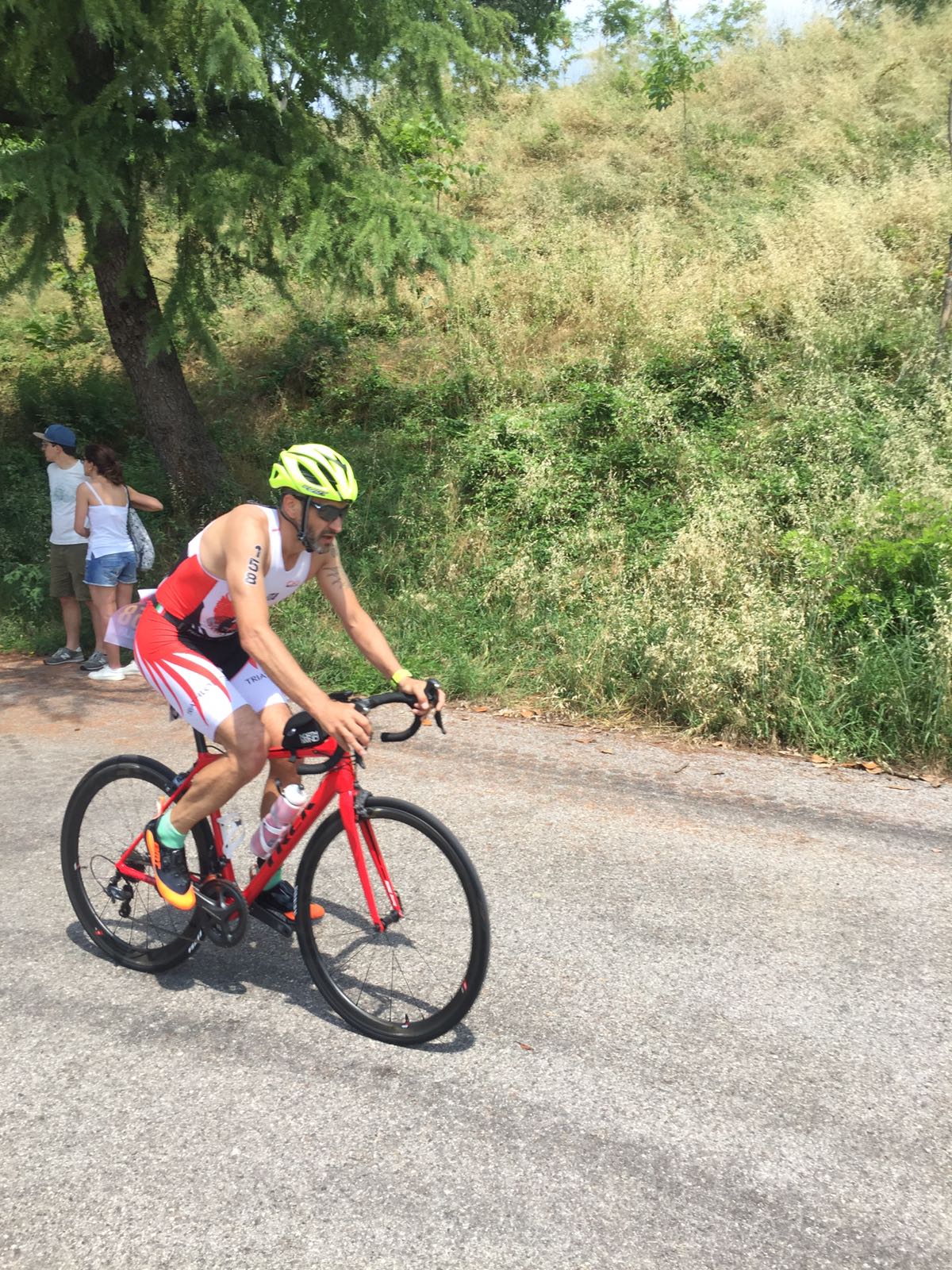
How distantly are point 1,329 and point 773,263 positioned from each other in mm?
12377

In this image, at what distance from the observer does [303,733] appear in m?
3.61

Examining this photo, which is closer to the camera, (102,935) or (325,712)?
(325,712)

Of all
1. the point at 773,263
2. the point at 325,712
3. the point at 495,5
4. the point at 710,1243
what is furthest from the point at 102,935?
the point at 495,5

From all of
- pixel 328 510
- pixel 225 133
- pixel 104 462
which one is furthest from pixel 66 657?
pixel 328 510

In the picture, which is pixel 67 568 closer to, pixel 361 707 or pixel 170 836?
pixel 170 836

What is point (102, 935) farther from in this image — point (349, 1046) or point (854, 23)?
point (854, 23)

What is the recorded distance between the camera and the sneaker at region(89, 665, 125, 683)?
28.4ft

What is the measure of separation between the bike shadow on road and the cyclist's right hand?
115cm

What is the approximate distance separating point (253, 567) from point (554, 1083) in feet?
6.76

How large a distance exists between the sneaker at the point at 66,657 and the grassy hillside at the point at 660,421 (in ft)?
3.06

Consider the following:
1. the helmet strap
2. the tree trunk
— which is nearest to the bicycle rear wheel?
the helmet strap

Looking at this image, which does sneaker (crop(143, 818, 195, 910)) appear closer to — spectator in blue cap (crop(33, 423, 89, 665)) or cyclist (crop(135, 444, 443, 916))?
cyclist (crop(135, 444, 443, 916))

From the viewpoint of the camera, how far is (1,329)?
54.4ft

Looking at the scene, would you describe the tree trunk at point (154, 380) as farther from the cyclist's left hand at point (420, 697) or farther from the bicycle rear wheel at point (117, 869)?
the cyclist's left hand at point (420, 697)
